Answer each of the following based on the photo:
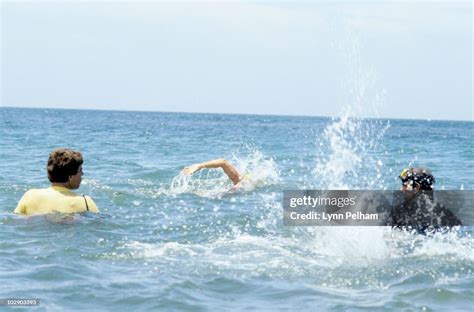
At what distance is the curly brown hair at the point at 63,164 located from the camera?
9.11 m

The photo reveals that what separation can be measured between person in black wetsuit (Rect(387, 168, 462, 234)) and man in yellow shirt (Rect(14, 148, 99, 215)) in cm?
414

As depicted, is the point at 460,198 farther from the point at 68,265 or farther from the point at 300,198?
the point at 68,265

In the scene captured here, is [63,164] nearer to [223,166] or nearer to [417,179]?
[417,179]

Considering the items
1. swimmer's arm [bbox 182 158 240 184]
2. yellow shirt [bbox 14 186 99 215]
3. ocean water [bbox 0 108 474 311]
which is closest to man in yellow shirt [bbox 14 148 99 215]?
yellow shirt [bbox 14 186 99 215]

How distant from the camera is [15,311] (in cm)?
620

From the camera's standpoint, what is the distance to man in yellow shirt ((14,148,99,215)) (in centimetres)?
914

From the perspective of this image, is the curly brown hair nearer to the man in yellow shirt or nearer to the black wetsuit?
the man in yellow shirt

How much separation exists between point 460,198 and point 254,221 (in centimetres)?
561

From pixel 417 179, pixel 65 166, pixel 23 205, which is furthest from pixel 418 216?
pixel 23 205

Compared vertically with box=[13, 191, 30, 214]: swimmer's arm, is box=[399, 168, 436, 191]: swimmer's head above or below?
above

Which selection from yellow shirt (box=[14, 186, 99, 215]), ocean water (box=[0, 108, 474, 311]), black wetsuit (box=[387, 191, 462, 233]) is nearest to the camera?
ocean water (box=[0, 108, 474, 311])

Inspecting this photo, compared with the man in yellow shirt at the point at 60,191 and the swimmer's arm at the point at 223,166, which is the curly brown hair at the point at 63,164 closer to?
the man in yellow shirt at the point at 60,191

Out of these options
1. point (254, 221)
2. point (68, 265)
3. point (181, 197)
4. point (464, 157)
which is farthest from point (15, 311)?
point (464, 157)

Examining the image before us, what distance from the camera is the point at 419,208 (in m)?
9.81
